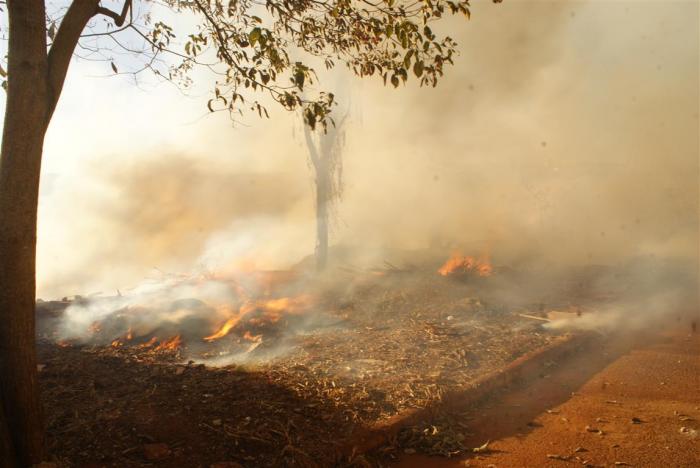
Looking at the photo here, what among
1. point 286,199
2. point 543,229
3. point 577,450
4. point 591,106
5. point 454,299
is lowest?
point 577,450

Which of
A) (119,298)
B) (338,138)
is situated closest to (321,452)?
(119,298)

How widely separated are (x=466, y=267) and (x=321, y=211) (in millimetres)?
3710

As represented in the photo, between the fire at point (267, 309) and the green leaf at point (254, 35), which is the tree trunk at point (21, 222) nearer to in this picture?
the green leaf at point (254, 35)

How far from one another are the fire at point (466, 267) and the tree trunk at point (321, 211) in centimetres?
292

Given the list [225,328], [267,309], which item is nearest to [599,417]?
[225,328]

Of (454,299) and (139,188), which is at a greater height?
(139,188)

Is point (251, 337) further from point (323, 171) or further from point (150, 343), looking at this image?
point (323, 171)

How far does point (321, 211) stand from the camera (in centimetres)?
1223

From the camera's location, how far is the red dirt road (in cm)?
436

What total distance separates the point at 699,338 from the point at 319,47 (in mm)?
7231

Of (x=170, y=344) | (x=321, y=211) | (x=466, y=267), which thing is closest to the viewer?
(x=170, y=344)

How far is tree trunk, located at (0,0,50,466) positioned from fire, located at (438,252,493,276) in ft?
30.1

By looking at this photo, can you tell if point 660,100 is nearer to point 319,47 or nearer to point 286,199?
point 286,199

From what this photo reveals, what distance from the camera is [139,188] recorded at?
62.3ft
